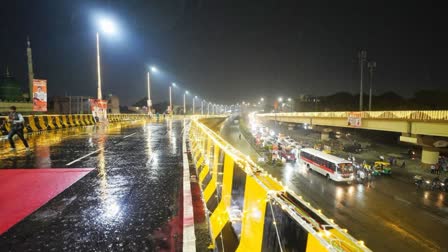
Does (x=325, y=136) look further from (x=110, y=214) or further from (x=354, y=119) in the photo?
(x=110, y=214)

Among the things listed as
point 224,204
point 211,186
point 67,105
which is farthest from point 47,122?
point 67,105

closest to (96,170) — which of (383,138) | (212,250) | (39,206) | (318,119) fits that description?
(39,206)

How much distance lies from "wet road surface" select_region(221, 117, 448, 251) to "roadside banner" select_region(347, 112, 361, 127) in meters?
8.71

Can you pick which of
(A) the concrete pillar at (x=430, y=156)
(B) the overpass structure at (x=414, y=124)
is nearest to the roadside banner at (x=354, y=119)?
(B) the overpass structure at (x=414, y=124)

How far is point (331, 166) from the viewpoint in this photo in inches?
1196

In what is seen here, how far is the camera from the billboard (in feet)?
60.5

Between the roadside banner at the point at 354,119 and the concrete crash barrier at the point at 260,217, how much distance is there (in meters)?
38.4

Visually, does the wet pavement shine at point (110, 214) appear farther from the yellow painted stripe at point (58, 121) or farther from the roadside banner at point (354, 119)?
the roadside banner at point (354, 119)

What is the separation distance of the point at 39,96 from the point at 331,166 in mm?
29338

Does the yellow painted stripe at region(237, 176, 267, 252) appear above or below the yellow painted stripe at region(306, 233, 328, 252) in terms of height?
below

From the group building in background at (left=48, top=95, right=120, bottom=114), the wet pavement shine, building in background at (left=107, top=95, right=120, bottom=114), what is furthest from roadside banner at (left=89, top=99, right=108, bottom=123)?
building in background at (left=107, top=95, right=120, bottom=114)

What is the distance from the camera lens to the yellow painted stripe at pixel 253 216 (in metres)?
2.50

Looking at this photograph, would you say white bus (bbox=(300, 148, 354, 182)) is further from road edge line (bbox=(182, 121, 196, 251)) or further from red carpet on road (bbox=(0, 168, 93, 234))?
red carpet on road (bbox=(0, 168, 93, 234))

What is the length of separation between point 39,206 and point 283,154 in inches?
1701
